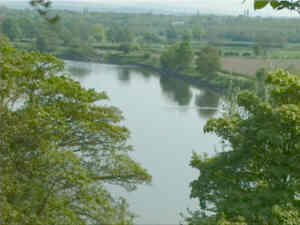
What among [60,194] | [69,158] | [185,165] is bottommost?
[185,165]

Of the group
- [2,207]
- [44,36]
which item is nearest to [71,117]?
[2,207]

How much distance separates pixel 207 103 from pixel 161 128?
744 cm

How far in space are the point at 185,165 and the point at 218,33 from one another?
4988cm

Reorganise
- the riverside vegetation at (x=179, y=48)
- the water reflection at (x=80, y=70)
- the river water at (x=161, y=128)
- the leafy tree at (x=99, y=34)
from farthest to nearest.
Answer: the leafy tree at (x=99, y=34) < the riverside vegetation at (x=179, y=48) < the water reflection at (x=80, y=70) < the river water at (x=161, y=128)

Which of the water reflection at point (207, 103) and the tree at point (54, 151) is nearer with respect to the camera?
the tree at point (54, 151)

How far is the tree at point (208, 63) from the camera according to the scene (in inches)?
1563

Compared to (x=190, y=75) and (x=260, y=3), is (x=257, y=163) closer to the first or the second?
(x=260, y=3)

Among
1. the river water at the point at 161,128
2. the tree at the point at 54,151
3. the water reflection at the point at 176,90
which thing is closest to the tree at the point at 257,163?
the tree at the point at 54,151

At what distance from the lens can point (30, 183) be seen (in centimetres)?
658

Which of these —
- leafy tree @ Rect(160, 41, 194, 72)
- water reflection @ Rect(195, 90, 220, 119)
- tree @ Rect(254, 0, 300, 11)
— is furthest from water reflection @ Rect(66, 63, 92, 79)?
tree @ Rect(254, 0, 300, 11)

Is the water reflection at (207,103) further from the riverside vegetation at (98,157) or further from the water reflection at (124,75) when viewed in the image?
the riverside vegetation at (98,157)

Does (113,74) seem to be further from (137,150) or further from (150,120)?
(137,150)

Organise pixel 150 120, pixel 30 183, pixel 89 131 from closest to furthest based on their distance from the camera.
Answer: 1. pixel 30 183
2. pixel 89 131
3. pixel 150 120

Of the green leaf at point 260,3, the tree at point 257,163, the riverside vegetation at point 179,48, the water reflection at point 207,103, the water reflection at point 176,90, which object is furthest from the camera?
the riverside vegetation at point 179,48
